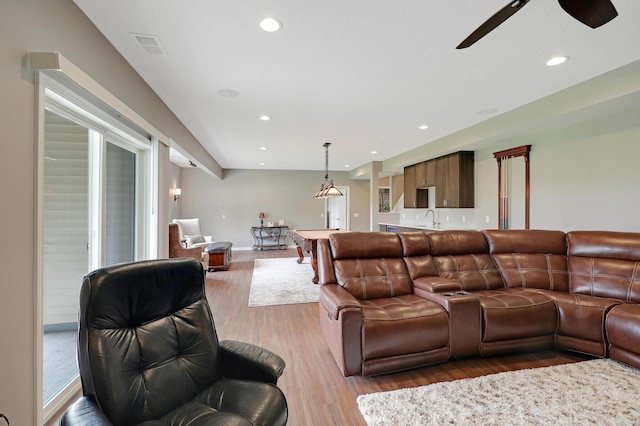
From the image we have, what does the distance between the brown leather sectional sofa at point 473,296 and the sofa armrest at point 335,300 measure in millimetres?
11

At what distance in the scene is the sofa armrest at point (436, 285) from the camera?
98.3 inches

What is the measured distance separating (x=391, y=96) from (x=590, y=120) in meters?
2.48

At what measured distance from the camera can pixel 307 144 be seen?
552 cm

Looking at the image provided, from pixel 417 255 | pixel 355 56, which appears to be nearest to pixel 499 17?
pixel 355 56

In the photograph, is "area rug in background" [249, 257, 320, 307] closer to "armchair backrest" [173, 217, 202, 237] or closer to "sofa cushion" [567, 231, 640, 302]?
"armchair backrest" [173, 217, 202, 237]

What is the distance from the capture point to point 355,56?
2.34 m

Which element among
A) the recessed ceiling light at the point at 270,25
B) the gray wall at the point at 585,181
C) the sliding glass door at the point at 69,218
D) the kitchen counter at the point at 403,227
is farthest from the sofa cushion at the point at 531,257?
the sliding glass door at the point at 69,218

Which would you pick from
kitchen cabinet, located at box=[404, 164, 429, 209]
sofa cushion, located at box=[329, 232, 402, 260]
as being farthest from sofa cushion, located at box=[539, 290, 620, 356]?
kitchen cabinet, located at box=[404, 164, 429, 209]

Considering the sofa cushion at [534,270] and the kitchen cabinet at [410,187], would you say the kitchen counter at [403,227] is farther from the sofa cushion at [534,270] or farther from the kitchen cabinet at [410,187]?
the sofa cushion at [534,270]

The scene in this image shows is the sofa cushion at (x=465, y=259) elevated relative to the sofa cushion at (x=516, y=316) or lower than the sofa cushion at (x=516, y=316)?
elevated

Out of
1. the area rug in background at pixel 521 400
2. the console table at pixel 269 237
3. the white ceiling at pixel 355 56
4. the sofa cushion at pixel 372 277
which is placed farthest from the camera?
the console table at pixel 269 237

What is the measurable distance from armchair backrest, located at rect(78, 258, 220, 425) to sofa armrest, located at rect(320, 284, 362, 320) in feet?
3.01

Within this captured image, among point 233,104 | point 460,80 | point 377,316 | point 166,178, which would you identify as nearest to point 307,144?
point 233,104

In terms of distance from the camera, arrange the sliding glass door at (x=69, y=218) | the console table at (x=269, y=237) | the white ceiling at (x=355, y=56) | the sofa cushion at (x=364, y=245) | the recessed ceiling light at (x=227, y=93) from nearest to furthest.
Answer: the white ceiling at (x=355, y=56)
the sliding glass door at (x=69, y=218)
the sofa cushion at (x=364, y=245)
the recessed ceiling light at (x=227, y=93)
the console table at (x=269, y=237)
